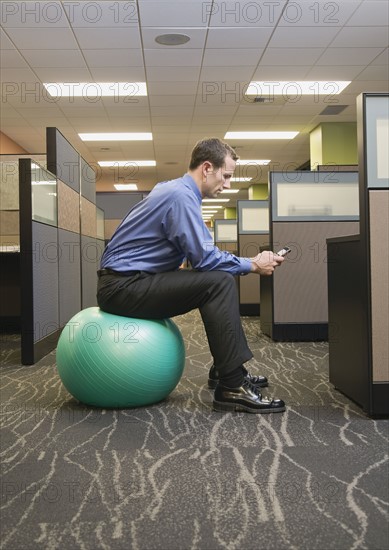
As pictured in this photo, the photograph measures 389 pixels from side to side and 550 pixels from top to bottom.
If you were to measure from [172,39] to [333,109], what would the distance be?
260 centimetres

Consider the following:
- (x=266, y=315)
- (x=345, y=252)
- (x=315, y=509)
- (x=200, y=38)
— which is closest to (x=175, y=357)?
(x=345, y=252)

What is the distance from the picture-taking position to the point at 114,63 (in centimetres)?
455

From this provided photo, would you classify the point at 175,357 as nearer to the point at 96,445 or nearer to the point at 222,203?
the point at 96,445

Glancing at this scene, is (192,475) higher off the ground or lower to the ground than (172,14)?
lower

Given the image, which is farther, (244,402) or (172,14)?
(172,14)

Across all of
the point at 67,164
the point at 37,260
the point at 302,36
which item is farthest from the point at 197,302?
the point at 302,36

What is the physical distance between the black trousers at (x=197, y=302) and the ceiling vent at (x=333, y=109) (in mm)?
4788

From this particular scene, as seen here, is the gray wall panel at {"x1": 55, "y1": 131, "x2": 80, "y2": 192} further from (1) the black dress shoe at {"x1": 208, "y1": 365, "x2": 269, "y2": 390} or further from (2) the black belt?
(1) the black dress shoe at {"x1": 208, "y1": 365, "x2": 269, "y2": 390}

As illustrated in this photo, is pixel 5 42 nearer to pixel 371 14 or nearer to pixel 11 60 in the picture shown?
pixel 11 60

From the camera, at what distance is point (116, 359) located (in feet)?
5.44

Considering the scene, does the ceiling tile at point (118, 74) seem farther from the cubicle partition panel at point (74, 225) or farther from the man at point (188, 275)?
the man at point (188, 275)

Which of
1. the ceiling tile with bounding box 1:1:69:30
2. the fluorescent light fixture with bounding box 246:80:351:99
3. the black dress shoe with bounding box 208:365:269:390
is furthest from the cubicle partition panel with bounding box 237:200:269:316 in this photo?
the black dress shoe with bounding box 208:365:269:390

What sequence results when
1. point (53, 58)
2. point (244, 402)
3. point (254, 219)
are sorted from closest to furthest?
point (244, 402)
point (53, 58)
point (254, 219)

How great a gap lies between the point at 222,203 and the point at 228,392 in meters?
13.2
